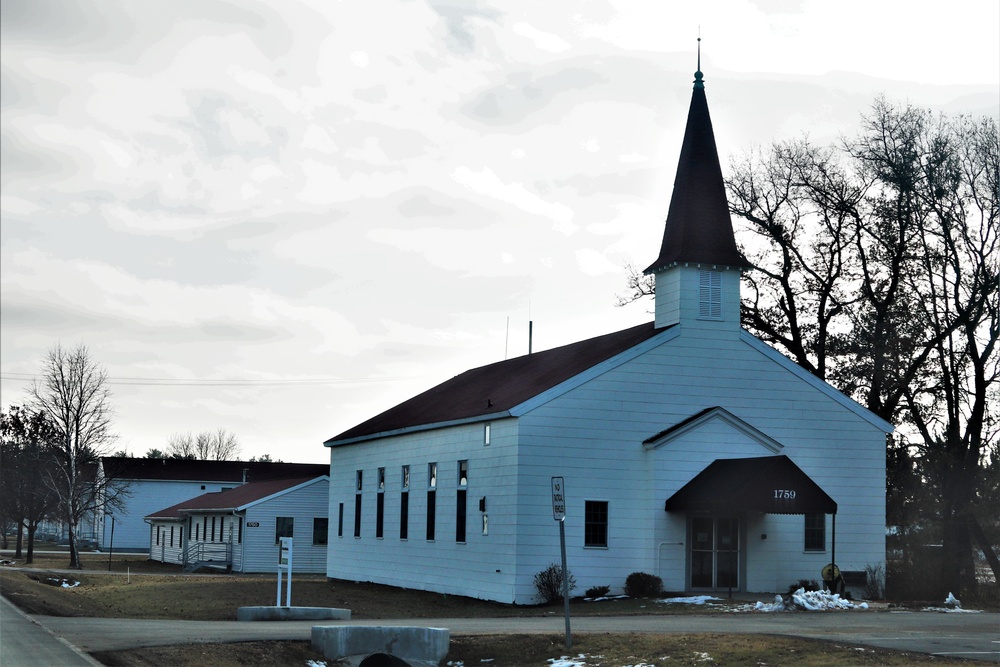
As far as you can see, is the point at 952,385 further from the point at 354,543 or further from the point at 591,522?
the point at 354,543

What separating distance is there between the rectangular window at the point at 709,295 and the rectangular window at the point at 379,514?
1448 centimetres

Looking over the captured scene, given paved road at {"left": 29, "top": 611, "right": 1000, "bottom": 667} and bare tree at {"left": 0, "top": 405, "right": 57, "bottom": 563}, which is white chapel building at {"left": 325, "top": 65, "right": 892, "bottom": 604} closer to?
paved road at {"left": 29, "top": 611, "right": 1000, "bottom": 667}

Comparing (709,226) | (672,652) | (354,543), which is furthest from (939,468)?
(672,652)

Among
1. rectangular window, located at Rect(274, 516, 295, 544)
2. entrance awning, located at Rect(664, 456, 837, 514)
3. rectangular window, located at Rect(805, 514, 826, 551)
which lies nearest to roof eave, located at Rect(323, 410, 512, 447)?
entrance awning, located at Rect(664, 456, 837, 514)

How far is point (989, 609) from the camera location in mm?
31922

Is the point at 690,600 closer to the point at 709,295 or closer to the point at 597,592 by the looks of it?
the point at 597,592

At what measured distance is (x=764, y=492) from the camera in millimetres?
31344

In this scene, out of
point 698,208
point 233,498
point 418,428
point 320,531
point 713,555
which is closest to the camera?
point 713,555

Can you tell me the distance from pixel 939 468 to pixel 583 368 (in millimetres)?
14569

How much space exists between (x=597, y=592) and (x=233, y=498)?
3562 centimetres

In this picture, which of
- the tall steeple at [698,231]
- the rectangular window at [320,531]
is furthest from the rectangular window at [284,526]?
the tall steeple at [698,231]

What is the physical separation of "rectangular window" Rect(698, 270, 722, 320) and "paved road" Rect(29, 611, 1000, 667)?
9.98 meters

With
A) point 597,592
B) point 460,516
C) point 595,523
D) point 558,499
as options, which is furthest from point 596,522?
point 558,499

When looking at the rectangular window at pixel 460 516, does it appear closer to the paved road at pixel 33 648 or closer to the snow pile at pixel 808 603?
the snow pile at pixel 808 603
